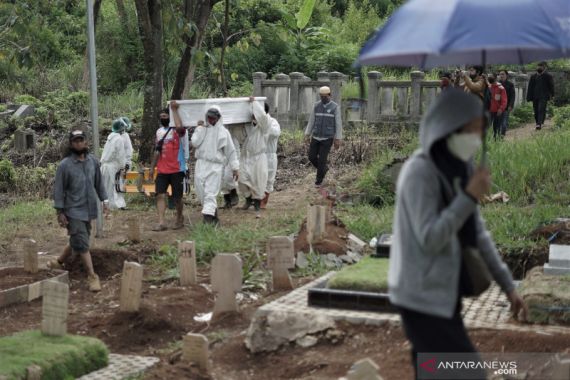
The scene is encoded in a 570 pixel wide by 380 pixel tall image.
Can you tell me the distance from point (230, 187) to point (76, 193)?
5.54m

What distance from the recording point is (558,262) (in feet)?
28.4

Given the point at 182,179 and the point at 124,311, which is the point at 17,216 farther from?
the point at 124,311

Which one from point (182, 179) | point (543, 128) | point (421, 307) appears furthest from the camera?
point (543, 128)

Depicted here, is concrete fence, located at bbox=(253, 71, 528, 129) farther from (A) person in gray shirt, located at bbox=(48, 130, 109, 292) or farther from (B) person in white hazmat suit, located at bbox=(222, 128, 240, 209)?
(A) person in gray shirt, located at bbox=(48, 130, 109, 292)

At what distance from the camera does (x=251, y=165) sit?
50.6 feet

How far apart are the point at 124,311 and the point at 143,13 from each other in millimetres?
9395

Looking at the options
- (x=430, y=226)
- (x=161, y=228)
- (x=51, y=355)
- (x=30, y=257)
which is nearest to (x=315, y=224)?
(x=30, y=257)

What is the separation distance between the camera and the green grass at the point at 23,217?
14750 mm

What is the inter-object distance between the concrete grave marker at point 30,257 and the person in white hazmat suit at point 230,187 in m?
4.65

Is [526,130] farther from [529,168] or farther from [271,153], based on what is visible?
[271,153]

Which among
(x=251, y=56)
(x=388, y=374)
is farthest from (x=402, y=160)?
(x=251, y=56)

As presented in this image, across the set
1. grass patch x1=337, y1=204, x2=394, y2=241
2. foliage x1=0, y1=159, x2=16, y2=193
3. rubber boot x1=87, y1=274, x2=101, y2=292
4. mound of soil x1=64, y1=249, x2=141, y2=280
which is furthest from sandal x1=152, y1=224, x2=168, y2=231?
foliage x1=0, y1=159, x2=16, y2=193

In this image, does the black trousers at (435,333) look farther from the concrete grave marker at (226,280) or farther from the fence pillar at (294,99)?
the fence pillar at (294,99)

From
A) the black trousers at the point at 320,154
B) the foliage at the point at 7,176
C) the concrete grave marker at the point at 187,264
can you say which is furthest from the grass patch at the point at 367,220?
the foliage at the point at 7,176
